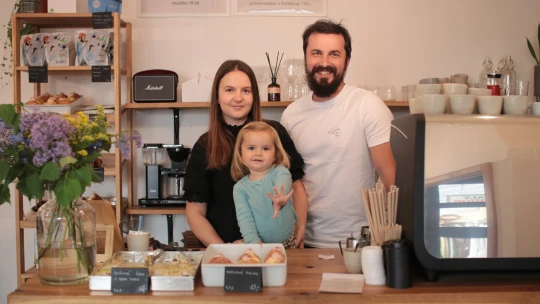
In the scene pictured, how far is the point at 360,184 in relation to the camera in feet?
8.56

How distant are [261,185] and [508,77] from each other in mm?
2496

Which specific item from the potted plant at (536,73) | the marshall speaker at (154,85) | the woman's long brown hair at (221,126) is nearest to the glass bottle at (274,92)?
the marshall speaker at (154,85)

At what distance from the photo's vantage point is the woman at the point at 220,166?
7.89ft

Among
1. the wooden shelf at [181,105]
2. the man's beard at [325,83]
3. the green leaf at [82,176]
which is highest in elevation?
the man's beard at [325,83]

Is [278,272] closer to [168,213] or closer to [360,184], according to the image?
[360,184]

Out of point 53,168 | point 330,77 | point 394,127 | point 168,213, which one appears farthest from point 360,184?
point 168,213

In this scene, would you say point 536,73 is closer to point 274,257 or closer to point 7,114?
point 274,257

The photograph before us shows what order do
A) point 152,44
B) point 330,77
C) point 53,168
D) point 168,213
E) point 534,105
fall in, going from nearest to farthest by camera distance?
point 53,168
point 534,105
point 330,77
point 168,213
point 152,44

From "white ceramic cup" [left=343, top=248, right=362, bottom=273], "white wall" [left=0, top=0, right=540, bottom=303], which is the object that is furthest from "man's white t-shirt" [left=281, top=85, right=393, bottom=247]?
"white wall" [left=0, top=0, right=540, bottom=303]

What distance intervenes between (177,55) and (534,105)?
109 inches

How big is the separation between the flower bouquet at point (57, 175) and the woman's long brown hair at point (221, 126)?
712mm

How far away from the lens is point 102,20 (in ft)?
12.5

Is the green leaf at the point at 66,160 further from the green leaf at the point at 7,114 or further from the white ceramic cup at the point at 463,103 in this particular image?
the white ceramic cup at the point at 463,103

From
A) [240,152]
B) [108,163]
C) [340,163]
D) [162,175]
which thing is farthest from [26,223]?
[340,163]
